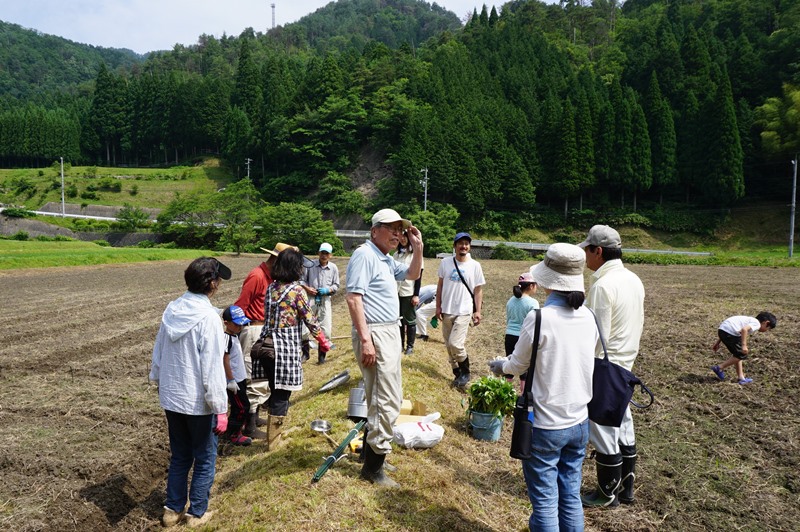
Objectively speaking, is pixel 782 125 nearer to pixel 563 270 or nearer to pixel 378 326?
pixel 563 270

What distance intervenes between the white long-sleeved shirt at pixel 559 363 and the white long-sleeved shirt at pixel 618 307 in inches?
31.7

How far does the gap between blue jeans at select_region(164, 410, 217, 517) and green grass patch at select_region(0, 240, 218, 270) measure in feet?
87.5

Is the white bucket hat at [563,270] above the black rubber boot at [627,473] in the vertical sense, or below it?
above

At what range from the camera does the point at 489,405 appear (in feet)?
18.0

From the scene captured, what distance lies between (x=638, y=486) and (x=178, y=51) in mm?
174149

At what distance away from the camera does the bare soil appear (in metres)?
4.18

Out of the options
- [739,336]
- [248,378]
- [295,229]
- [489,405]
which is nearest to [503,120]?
[295,229]

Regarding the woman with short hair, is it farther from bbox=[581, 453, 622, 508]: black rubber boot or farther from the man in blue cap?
bbox=[581, 453, 622, 508]: black rubber boot

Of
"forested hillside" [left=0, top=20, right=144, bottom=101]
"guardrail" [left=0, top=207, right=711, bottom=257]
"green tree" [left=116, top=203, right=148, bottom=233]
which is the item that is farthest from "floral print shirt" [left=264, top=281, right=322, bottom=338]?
"forested hillside" [left=0, top=20, right=144, bottom=101]

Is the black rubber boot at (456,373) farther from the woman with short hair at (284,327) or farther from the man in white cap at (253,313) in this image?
the woman with short hair at (284,327)

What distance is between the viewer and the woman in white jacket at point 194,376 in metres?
3.69

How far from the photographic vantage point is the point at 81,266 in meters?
27.8

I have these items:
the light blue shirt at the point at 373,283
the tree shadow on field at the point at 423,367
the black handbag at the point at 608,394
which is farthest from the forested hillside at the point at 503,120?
the black handbag at the point at 608,394

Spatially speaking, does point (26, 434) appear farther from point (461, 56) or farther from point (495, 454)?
point (461, 56)
